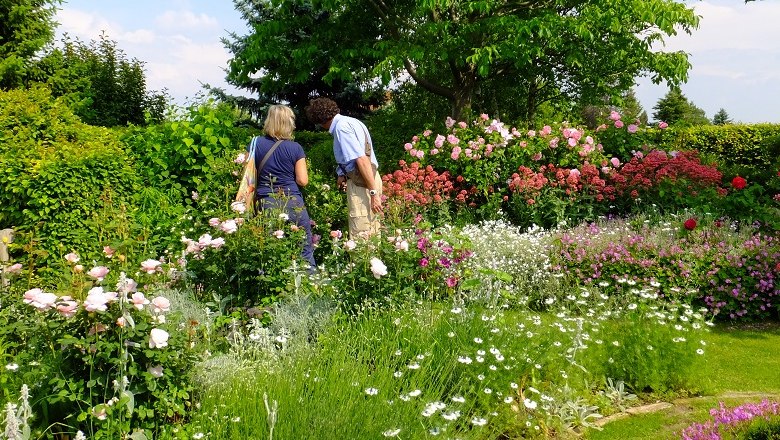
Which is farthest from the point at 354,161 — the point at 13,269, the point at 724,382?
the point at 724,382

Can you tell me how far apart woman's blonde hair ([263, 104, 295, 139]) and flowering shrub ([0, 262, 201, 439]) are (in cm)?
274

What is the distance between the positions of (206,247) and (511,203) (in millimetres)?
4954

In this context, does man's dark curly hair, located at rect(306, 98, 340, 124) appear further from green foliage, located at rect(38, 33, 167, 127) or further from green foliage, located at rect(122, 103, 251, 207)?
green foliage, located at rect(38, 33, 167, 127)

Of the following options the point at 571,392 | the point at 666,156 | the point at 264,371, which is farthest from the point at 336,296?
the point at 666,156

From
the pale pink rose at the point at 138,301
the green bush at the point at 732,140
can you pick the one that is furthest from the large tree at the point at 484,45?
the green bush at the point at 732,140

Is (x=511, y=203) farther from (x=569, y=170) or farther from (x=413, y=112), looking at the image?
(x=413, y=112)

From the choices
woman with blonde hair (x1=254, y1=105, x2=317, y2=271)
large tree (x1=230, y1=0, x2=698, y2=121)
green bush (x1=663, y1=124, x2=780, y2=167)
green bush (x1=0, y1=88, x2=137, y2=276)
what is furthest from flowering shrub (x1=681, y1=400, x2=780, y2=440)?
green bush (x1=663, y1=124, x2=780, y2=167)

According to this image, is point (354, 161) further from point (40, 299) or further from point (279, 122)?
point (40, 299)

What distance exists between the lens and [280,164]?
5.55 metres

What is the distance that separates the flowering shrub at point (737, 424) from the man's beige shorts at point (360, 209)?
3.43 m

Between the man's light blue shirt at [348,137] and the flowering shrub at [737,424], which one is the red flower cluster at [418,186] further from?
the flowering shrub at [737,424]

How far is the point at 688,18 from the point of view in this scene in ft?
34.2

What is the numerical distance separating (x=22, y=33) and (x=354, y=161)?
1035 centimetres

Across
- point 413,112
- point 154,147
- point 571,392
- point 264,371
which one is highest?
point 413,112
